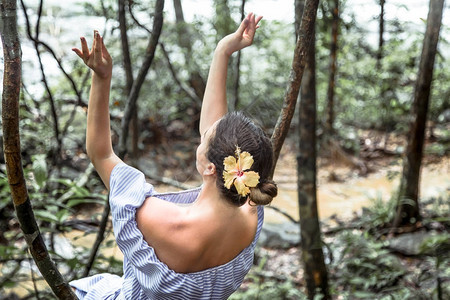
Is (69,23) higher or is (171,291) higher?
(69,23)

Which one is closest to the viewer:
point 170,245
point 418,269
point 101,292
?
point 170,245

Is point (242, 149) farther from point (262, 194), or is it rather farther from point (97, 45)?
point (97, 45)

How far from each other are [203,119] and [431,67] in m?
3.23

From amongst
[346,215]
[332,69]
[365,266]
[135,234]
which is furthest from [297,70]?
[332,69]

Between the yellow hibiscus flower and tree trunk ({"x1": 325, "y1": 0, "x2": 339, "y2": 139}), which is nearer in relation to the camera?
the yellow hibiscus flower

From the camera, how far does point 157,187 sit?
7.69m

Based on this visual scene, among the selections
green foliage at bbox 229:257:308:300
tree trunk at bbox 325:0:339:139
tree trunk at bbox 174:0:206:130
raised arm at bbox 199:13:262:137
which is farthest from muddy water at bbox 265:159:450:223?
raised arm at bbox 199:13:262:137

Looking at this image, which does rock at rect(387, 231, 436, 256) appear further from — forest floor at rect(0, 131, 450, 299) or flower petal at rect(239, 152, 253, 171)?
flower petal at rect(239, 152, 253, 171)

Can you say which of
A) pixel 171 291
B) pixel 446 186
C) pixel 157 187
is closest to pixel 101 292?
pixel 171 291

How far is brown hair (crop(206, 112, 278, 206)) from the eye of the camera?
4.64 ft

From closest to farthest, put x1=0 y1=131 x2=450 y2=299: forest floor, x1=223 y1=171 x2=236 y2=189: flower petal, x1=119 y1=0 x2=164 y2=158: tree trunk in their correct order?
x1=223 y1=171 x2=236 y2=189: flower petal
x1=119 y1=0 x2=164 y2=158: tree trunk
x1=0 y1=131 x2=450 y2=299: forest floor

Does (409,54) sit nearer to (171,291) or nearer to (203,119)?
(203,119)

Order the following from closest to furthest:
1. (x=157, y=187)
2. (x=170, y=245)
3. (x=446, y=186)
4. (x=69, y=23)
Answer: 1. (x=170, y=245)
2. (x=446, y=186)
3. (x=157, y=187)
4. (x=69, y=23)

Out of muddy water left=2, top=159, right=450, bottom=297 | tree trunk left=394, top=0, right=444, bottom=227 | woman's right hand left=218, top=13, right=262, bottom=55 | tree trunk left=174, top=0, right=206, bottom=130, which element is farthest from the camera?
tree trunk left=174, top=0, right=206, bottom=130
